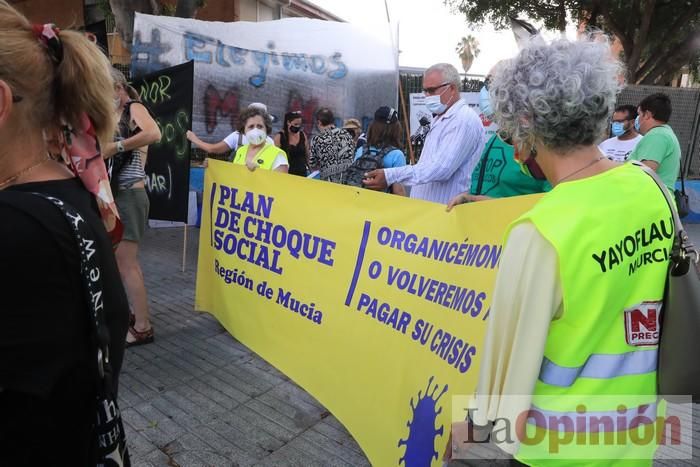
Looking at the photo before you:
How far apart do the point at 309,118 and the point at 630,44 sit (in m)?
13.0

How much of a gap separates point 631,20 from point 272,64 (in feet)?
44.4

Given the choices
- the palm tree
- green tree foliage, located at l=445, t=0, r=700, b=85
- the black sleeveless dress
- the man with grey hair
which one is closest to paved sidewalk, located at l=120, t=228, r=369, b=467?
the man with grey hair

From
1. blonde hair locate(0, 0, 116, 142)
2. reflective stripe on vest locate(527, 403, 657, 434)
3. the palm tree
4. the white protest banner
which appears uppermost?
the palm tree

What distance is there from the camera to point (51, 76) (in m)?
1.02

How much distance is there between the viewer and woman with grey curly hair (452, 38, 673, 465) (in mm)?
1069

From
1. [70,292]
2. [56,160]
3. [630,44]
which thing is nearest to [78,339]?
[70,292]

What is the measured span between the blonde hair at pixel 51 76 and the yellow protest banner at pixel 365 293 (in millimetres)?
1523

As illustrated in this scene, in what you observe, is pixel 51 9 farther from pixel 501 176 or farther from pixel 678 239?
pixel 678 239

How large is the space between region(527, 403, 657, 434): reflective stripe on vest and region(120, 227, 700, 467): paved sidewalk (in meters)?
0.95

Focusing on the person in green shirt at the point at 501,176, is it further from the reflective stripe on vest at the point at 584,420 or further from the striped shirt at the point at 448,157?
the reflective stripe on vest at the point at 584,420

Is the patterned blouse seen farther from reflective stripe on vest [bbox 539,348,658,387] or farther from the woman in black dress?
reflective stripe on vest [bbox 539,348,658,387]

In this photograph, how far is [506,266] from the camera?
1132mm

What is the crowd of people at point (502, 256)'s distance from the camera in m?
0.87

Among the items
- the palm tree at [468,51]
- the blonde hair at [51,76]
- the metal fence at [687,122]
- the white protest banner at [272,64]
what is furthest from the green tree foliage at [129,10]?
the palm tree at [468,51]
